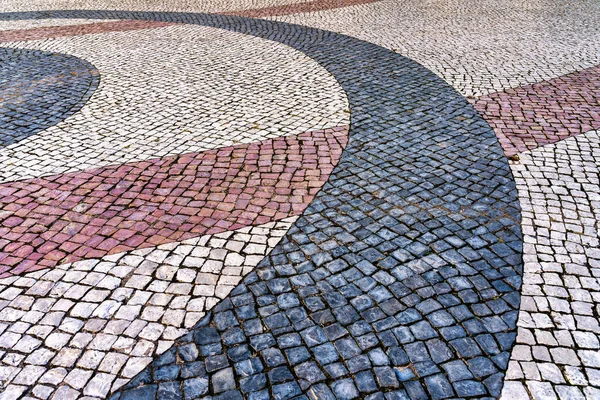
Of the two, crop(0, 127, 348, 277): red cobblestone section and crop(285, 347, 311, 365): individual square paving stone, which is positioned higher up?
crop(285, 347, 311, 365): individual square paving stone

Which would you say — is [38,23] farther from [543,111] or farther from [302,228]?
[543,111]

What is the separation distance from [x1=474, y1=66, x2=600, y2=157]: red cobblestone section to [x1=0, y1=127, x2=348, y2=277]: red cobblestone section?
81.2 inches

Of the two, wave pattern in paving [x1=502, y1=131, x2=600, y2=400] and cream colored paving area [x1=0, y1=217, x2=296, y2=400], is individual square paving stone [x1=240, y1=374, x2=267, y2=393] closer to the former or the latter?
cream colored paving area [x1=0, y1=217, x2=296, y2=400]

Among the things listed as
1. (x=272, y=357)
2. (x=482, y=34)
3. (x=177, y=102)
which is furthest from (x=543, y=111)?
(x=272, y=357)

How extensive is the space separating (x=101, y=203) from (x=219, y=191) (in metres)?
1.12

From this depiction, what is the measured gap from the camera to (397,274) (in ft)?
13.0

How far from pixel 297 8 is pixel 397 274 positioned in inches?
398

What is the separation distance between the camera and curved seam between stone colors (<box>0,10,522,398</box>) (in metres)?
3.26

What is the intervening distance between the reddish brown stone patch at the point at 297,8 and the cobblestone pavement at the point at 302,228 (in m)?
3.74

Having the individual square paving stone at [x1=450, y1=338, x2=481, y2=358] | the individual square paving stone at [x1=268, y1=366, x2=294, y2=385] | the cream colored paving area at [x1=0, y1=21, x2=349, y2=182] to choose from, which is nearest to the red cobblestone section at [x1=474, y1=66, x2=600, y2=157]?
the cream colored paving area at [x1=0, y1=21, x2=349, y2=182]

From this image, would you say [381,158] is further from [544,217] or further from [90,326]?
[90,326]

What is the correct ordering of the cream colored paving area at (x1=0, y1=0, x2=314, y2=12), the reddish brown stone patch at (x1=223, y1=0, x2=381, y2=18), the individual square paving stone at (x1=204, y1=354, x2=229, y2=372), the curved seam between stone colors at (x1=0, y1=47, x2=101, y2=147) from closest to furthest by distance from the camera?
the individual square paving stone at (x1=204, y1=354, x2=229, y2=372)
the curved seam between stone colors at (x1=0, y1=47, x2=101, y2=147)
the reddish brown stone patch at (x1=223, y1=0, x2=381, y2=18)
the cream colored paving area at (x1=0, y1=0, x2=314, y2=12)

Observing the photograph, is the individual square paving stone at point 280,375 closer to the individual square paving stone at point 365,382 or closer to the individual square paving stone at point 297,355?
the individual square paving stone at point 297,355

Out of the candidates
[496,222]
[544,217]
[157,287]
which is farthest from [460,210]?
[157,287]
